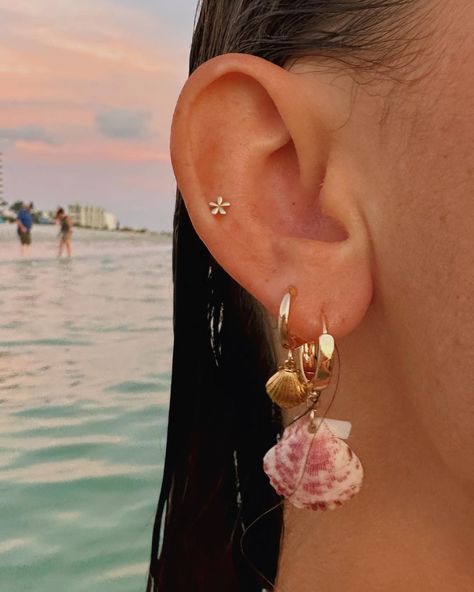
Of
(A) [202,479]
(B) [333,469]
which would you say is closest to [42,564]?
(A) [202,479]

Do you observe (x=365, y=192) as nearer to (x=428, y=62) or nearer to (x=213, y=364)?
(x=428, y=62)

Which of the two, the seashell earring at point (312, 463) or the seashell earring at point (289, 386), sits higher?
the seashell earring at point (289, 386)

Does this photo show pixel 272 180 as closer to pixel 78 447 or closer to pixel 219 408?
pixel 219 408

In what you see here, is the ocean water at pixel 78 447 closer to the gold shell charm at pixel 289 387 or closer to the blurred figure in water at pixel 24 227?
the gold shell charm at pixel 289 387

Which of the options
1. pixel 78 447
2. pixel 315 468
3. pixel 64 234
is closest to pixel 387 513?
pixel 315 468

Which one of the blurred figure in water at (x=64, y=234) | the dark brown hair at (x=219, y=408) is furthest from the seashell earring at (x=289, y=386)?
the blurred figure in water at (x=64, y=234)

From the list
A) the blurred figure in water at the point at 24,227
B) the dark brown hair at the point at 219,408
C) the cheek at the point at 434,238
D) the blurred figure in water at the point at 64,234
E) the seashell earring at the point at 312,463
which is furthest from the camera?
the blurred figure in water at the point at 64,234
